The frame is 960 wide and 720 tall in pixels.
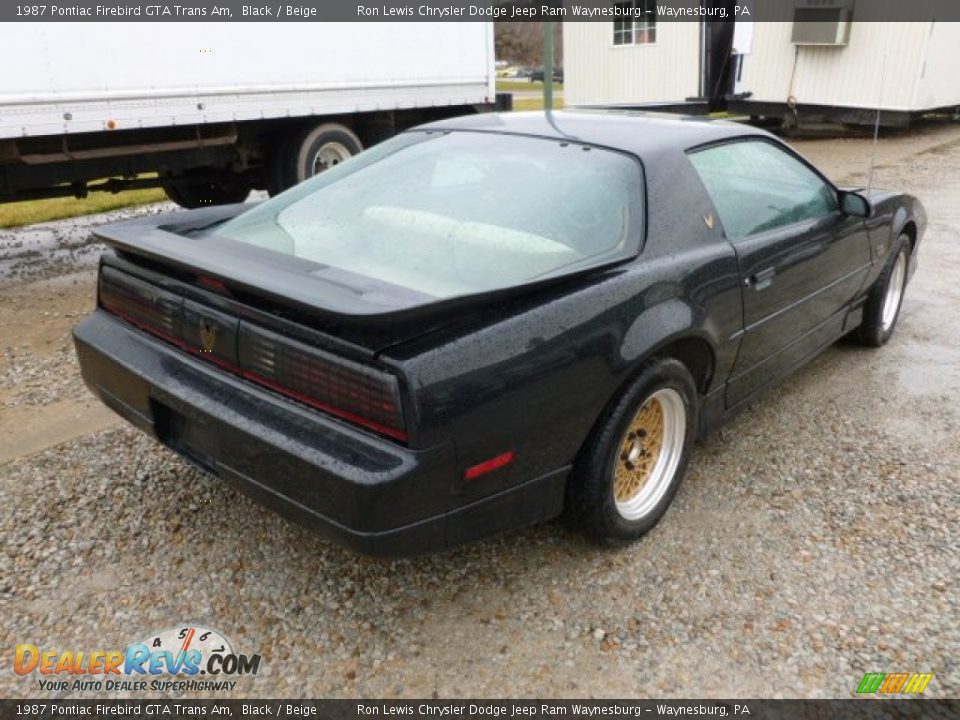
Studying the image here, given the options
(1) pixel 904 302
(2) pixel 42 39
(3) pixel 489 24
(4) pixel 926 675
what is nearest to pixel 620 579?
(4) pixel 926 675

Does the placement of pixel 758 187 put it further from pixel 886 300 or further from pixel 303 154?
pixel 303 154

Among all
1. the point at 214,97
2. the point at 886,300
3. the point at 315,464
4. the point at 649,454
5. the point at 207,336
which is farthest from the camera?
the point at 214,97

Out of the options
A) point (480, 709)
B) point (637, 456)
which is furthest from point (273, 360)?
point (637, 456)

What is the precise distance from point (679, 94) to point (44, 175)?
13638mm

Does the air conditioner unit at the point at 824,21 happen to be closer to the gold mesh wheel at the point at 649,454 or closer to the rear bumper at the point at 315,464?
the gold mesh wheel at the point at 649,454

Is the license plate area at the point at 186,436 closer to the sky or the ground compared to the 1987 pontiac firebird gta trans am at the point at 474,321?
closer to the ground

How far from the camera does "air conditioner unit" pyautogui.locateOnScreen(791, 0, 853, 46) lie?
14539mm

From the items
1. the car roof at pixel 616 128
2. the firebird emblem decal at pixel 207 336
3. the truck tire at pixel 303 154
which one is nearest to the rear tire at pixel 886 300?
the car roof at pixel 616 128

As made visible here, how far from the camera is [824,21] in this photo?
14.7 metres

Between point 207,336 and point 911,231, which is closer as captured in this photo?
point 207,336

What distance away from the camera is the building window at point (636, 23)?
1677 cm

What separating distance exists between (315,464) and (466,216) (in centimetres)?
112

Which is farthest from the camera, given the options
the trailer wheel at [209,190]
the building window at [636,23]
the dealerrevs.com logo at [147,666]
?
the building window at [636,23]

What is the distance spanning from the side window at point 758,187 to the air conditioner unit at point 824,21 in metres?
13.0
